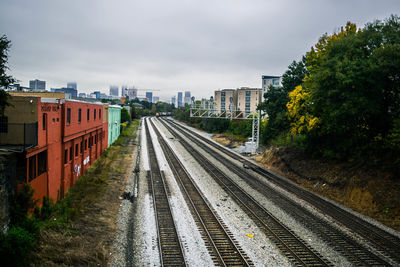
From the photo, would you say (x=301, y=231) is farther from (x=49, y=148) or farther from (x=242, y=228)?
(x=49, y=148)

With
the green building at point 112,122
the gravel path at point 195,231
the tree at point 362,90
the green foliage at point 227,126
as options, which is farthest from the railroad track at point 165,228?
the green foliage at point 227,126

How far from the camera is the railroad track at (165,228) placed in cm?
926

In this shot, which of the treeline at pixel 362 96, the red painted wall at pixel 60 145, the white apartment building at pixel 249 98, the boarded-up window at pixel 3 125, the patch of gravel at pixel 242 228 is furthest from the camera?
the white apartment building at pixel 249 98

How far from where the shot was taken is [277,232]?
37.7 ft

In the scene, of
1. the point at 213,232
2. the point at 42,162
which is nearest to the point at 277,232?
the point at 213,232

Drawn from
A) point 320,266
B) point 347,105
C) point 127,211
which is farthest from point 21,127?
point 347,105

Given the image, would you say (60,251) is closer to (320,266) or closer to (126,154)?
(320,266)

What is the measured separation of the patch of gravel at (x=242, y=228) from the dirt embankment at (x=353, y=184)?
6183 millimetres

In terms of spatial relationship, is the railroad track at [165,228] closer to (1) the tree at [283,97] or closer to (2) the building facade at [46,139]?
(2) the building facade at [46,139]

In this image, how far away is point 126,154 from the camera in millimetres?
30703

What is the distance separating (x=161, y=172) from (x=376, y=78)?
15747mm

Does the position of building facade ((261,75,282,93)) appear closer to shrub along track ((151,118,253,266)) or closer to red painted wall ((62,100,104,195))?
red painted wall ((62,100,104,195))

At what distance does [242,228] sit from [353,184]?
27.4 ft

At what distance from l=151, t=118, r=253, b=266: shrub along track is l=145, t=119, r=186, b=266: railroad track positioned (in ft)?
3.62
